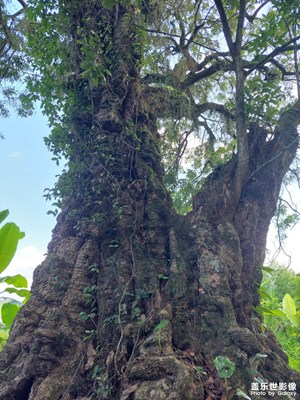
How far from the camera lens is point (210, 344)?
8.27 feet

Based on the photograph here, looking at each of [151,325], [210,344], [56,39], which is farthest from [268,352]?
[56,39]

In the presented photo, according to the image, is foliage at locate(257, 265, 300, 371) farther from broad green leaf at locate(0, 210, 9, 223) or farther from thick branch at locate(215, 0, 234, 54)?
broad green leaf at locate(0, 210, 9, 223)

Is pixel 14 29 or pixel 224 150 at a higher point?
pixel 14 29

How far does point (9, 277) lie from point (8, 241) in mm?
569

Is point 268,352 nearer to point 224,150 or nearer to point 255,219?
point 255,219

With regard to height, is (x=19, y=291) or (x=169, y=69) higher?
(x=169, y=69)

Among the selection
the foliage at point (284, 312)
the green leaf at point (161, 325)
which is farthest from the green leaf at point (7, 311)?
the foliage at point (284, 312)

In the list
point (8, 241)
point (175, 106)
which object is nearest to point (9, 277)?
point (8, 241)

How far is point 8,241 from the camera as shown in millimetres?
3211

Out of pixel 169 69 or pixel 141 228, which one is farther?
pixel 169 69

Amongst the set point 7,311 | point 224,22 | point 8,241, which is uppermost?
point 224,22

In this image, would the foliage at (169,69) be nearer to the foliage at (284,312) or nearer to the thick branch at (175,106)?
the thick branch at (175,106)

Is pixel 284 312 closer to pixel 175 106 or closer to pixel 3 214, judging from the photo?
pixel 175 106

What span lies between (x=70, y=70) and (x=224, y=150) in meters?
2.56
